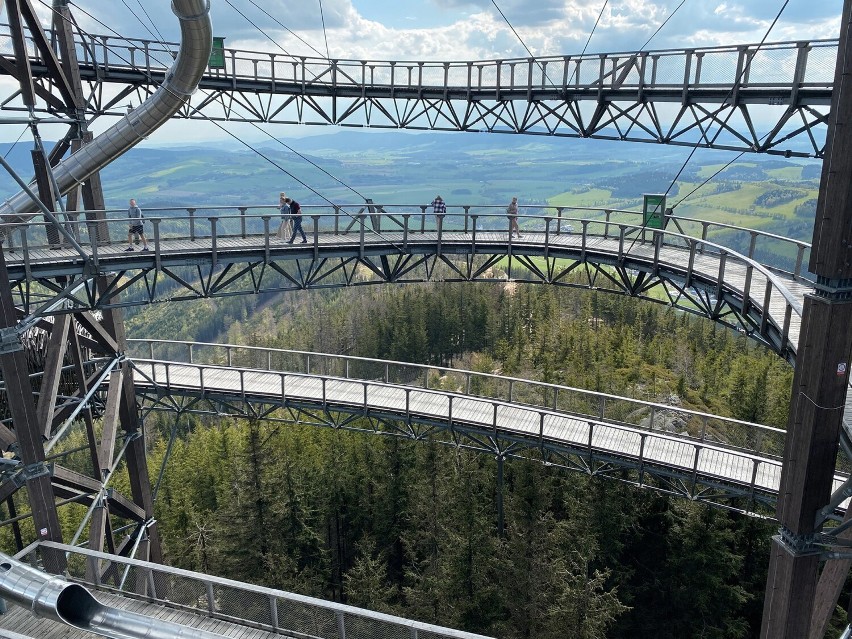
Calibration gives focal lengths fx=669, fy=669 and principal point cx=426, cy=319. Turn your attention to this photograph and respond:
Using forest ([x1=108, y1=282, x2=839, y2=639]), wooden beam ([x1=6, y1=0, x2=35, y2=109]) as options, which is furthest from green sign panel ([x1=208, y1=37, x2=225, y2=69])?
forest ([x1=108, y1=282, x2=839, y2=639])

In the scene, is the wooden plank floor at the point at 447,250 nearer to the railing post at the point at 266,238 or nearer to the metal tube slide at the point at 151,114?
the railing post at the point at 266,238

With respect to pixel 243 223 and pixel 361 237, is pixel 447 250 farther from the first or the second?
pixel 243 223

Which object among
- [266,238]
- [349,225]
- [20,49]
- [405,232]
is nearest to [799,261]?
[405,232]

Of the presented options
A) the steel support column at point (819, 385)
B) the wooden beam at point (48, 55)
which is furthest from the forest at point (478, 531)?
the wooden beam at point (48, 55)

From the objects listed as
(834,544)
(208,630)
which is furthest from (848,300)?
(208,630)

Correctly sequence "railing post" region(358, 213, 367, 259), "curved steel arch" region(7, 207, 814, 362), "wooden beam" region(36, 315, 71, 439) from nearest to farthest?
"wooden beam" region(36, 315, 71, 439) < "curved steel arch" region(7, 207, 814, 362) < "railing post" region(358, 213, 367, 259)

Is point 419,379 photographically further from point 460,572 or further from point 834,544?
point 834,544

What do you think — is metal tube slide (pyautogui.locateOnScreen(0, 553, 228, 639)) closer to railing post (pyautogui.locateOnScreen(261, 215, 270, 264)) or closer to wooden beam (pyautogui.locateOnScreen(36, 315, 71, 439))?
wooden beam (pyautogui.locateOnScreen(36, 315, 71, 439))
